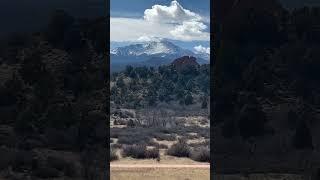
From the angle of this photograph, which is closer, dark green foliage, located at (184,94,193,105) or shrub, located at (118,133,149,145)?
shrub, located at (118,133,149,145)

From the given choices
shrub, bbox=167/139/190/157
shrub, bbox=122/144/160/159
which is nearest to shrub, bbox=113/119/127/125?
shrub, bbox=122/144/160/159

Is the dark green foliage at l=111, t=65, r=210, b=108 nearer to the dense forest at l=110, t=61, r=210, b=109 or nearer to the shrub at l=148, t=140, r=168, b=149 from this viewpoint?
the dense forest at l=110, t=61, r=210, b=109

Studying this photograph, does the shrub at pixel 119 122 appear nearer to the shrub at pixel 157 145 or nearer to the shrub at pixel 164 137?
the shrub at pixel 164 137

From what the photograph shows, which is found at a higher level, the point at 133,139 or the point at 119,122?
the point at 119,122

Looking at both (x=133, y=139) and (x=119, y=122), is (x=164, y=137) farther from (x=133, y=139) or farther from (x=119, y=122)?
(x=119, y=122)

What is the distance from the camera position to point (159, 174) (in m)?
18.9

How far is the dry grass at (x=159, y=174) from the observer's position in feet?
59.6

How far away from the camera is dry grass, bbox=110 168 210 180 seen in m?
18.2
